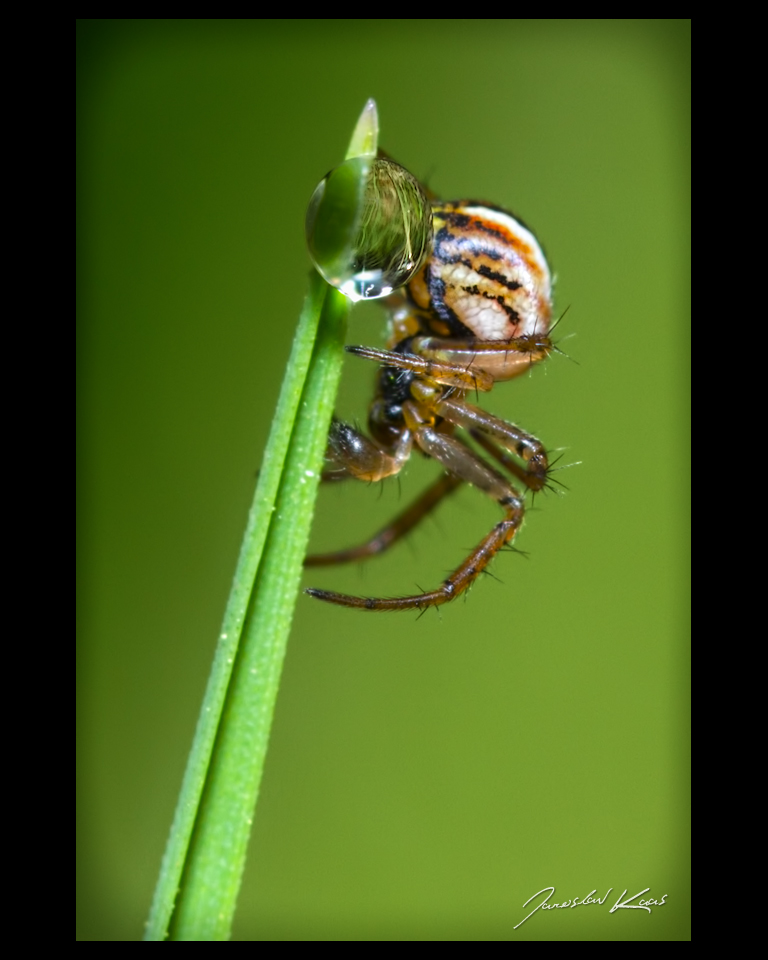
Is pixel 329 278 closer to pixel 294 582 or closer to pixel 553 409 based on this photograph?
pixel 294 582

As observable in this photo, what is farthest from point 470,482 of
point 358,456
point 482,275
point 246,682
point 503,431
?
point 246,682

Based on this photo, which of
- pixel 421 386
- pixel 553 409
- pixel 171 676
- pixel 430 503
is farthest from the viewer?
pixel 553 409

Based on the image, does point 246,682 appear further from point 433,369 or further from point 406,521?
point 406,521

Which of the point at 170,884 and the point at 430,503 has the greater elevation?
the point at 430,503

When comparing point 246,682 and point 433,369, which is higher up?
point 433,369

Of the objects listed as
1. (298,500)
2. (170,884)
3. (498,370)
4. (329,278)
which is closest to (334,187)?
(329,278)

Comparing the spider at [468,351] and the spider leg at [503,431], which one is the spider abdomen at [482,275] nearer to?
the spider at [468,351]
